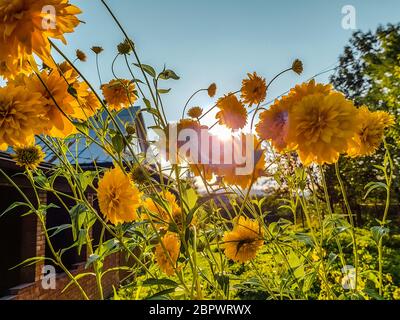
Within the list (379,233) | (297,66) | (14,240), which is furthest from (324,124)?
(14,240)

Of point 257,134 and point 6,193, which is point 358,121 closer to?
point 257,134

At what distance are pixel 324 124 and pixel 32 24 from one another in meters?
0.36

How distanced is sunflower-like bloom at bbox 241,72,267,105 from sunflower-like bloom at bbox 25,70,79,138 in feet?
1.35

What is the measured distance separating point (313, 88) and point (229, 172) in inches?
6.5

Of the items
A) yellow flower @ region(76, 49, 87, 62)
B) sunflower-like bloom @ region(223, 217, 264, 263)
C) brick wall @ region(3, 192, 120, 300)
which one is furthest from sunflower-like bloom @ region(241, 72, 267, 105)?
brick wall @ region(3, 192, 120, 300)

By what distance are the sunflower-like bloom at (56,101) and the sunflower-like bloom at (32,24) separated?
4.8 inches

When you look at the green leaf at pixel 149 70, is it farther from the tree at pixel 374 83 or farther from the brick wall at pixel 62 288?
the tree at pixel 374 83

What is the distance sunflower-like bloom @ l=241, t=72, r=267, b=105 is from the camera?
759mm

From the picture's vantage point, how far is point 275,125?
1.49 feet

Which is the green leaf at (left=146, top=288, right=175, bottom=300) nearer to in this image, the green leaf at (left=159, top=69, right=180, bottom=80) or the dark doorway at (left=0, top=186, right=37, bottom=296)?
the green leaf at (left=159, top=69, right=180, bottom=80)

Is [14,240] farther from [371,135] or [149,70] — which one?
[371,135]

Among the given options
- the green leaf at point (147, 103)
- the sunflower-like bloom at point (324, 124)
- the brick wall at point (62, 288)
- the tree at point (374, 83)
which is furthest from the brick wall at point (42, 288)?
the tree at point (374, 83)

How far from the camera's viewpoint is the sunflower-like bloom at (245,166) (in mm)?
456

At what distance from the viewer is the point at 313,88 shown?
1.49 feet
